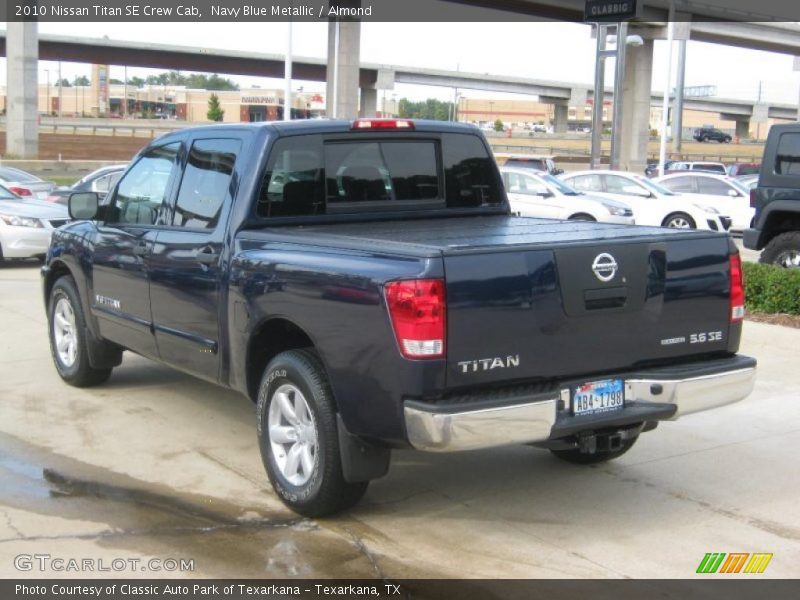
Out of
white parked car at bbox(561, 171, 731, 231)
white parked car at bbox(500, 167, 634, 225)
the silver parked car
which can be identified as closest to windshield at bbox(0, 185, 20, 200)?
the silver parked car

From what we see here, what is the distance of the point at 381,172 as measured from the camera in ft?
21.7

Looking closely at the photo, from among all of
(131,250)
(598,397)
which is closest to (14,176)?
(131,250)

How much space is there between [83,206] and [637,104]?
Result: 179 ft

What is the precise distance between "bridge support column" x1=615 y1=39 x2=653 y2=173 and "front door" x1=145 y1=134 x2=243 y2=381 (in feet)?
176

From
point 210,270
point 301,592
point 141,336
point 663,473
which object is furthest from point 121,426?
point 663,473

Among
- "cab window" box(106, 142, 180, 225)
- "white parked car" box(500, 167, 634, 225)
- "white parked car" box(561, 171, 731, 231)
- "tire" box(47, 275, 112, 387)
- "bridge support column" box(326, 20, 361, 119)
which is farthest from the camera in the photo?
"bridge support column" box(326, 20, 361, 119)

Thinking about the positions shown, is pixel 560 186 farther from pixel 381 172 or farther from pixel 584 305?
pixel 584 305

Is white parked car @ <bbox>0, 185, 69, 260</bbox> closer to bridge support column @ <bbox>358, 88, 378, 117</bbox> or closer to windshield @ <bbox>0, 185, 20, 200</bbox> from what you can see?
windshield @ <bbox>0, 185, 20, 200</bbox>

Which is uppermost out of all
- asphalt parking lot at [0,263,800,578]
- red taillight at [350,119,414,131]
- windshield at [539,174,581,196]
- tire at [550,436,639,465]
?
red taillight at [350,119,414,131]

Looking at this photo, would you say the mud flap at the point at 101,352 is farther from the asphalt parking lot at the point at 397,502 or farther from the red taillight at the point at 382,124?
the red taillight at the point at 382,124

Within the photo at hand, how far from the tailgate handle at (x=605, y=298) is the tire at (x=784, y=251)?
9.56 m

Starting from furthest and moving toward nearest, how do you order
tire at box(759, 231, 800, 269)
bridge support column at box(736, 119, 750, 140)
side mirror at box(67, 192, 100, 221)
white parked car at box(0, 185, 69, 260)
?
bridge support column at box(736, 119, 750, 140) → white parked car at box(0, 185, 69, 260) → tire at box(759, 231, 800, 269) → side mirror at box(67, 192, 100, 221)

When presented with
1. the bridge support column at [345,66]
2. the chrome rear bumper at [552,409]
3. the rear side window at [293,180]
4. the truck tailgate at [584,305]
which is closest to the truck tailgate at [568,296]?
the truck tailgate at [584,305]

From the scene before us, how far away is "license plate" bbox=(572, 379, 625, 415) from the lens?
5.02 metres
